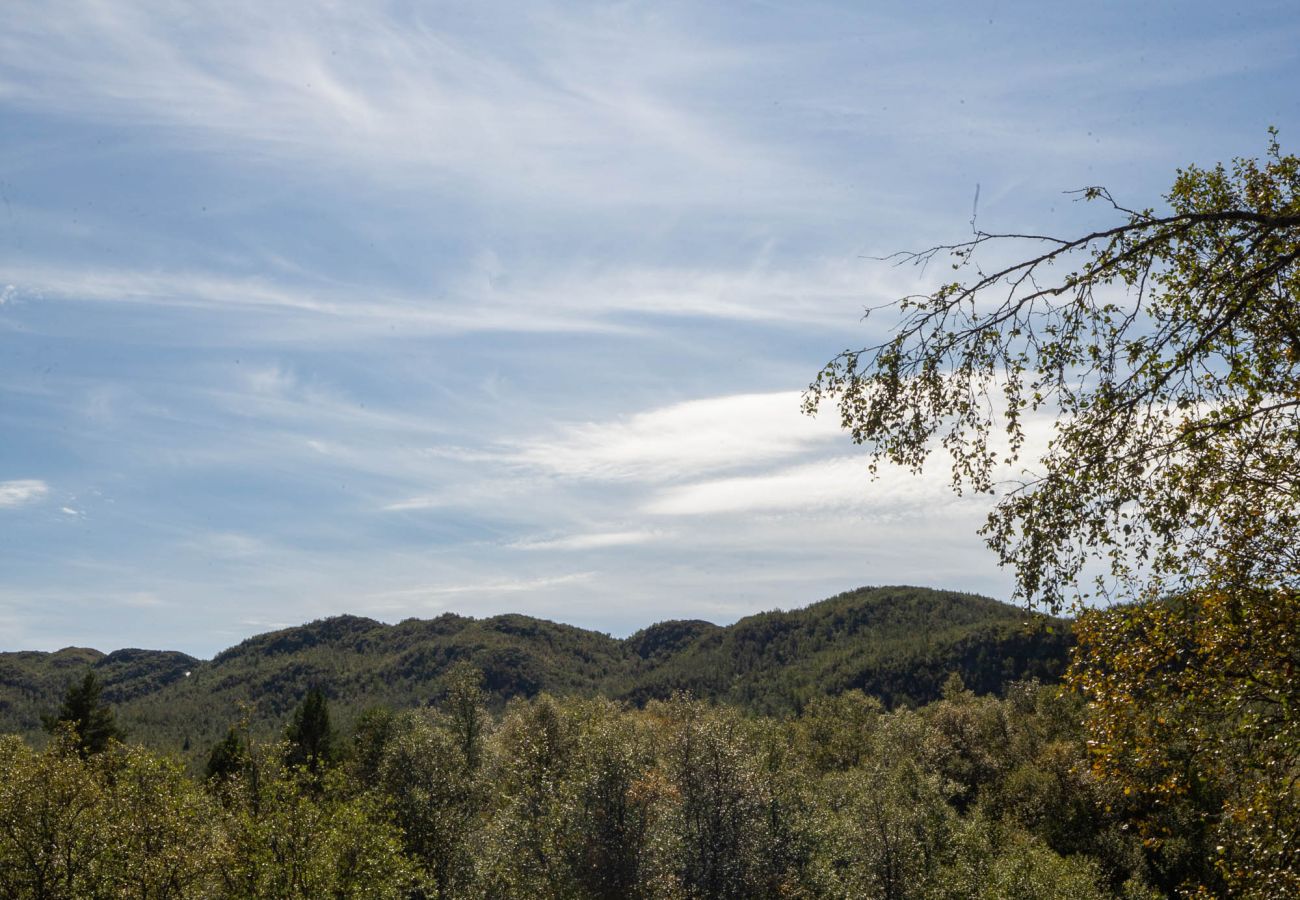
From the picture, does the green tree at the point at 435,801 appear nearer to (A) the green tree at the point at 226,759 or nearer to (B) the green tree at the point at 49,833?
(A) the green tree at the point at 226,759

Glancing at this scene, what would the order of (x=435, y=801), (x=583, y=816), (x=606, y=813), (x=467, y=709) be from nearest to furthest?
(x=583, y=816), (x=606, y=813), (x=435, y=801), (x=467, y=709)

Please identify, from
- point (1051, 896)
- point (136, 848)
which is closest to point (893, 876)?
point (1051, 896)

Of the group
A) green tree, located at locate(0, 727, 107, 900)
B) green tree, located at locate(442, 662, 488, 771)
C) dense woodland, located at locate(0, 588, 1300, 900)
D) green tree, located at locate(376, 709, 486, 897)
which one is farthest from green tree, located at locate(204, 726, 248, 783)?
green tree, located at locate(0, 727, 107, 900)

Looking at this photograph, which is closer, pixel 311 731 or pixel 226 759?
pixel 226 759

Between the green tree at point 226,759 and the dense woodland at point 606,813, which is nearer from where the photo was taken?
the dense woodland at point 606,813

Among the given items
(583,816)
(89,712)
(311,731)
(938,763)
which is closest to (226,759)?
(311,731)

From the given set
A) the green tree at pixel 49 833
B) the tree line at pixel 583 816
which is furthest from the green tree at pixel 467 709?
the green tree at pixel 49 833

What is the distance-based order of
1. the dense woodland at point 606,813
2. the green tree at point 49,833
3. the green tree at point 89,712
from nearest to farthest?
the green tree at point 49,833 → the dense woodland at point 606,813 → the green tree at point 89,712

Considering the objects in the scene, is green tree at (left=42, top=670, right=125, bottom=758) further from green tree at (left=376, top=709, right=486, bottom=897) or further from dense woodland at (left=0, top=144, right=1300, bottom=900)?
green tree at (left=376, top=709, right=486, bottom=897)

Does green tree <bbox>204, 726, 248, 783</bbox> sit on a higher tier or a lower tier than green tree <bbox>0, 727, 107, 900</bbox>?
lower

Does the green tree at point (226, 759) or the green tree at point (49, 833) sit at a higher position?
the green tree at point (49, 833)

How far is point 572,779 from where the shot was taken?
52.9 meters

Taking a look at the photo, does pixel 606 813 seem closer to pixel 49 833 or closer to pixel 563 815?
pixel 563 815

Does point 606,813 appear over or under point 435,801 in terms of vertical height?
over
